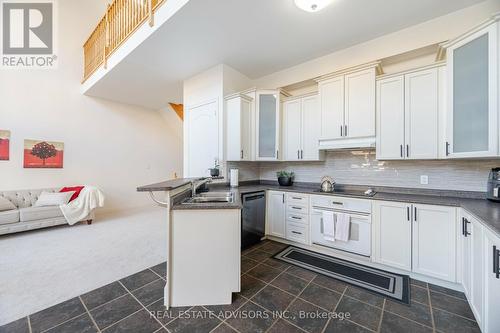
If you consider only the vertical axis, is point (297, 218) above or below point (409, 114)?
below

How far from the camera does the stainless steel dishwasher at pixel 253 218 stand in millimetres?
2863

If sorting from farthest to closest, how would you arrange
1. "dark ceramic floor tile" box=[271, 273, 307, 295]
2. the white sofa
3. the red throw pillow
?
the red throw pillow, the white sofa, "dark ceramic floor tile" box=[271, 273, 307, 295]

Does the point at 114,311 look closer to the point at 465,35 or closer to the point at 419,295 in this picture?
the point at 419,295

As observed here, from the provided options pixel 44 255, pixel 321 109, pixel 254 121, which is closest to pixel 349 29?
pixel 321 109

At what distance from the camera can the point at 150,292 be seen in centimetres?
194

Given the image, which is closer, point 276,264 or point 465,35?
point 465,35

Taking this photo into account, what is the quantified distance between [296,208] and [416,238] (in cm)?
141

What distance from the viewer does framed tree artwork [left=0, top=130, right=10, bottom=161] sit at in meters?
3.85

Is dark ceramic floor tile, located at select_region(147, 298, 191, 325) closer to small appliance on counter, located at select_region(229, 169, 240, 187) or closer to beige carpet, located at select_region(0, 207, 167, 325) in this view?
beige carpet, located at select_region(0, 207, 167, 325)

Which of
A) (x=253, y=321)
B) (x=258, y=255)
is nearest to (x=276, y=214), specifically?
(x=258, y=255)

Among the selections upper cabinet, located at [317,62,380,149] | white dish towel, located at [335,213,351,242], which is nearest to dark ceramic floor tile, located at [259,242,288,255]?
white dish towel, located at [335,213,351,242]

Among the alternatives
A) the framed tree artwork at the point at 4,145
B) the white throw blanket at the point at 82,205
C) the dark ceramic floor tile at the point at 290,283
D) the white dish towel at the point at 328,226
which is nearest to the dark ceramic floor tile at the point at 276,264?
the dark ceramic floor tile at the point at 290,283

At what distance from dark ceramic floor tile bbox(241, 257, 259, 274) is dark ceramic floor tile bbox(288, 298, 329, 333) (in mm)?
731

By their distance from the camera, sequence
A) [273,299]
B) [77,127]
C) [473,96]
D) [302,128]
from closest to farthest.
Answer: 1. [273,299]
2. [473,96]
3. [302,128]
4. [77,127]
